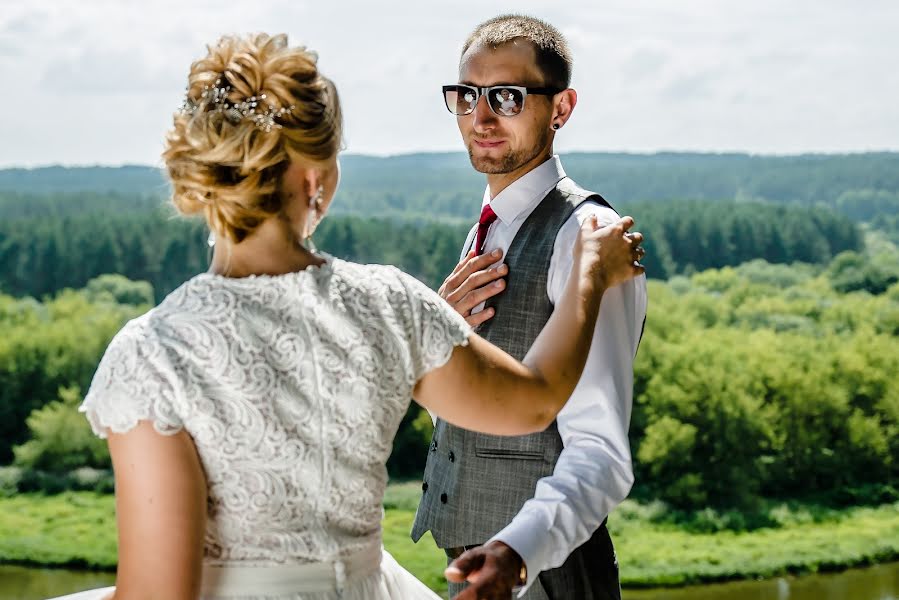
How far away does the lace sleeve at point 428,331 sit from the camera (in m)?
1.57

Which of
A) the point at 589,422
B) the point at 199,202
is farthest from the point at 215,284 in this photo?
the point at 589,422

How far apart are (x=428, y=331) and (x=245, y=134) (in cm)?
37

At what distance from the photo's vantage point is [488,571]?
1.76 meters

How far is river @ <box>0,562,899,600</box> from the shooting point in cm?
1545

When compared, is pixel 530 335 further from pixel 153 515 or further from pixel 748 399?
pixel 748 399

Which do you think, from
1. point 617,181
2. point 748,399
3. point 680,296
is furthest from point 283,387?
point 617,181

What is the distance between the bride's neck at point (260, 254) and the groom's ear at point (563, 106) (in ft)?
3.55

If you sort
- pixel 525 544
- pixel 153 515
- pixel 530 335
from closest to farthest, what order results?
pixel 153 515, pixel 525 544, pixel 530 335

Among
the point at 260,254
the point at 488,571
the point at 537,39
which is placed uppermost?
the point at 537,39

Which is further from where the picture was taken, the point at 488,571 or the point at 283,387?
the point at 488,571

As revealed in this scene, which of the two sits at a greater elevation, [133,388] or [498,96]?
[498,96]

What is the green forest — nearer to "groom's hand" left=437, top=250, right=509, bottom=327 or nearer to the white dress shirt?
"groom's hand" left=437, top=250, right=509, bottom=327

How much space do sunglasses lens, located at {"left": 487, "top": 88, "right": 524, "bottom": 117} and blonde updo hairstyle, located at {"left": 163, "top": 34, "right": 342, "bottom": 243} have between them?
943mm

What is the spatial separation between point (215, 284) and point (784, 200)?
23.4m
